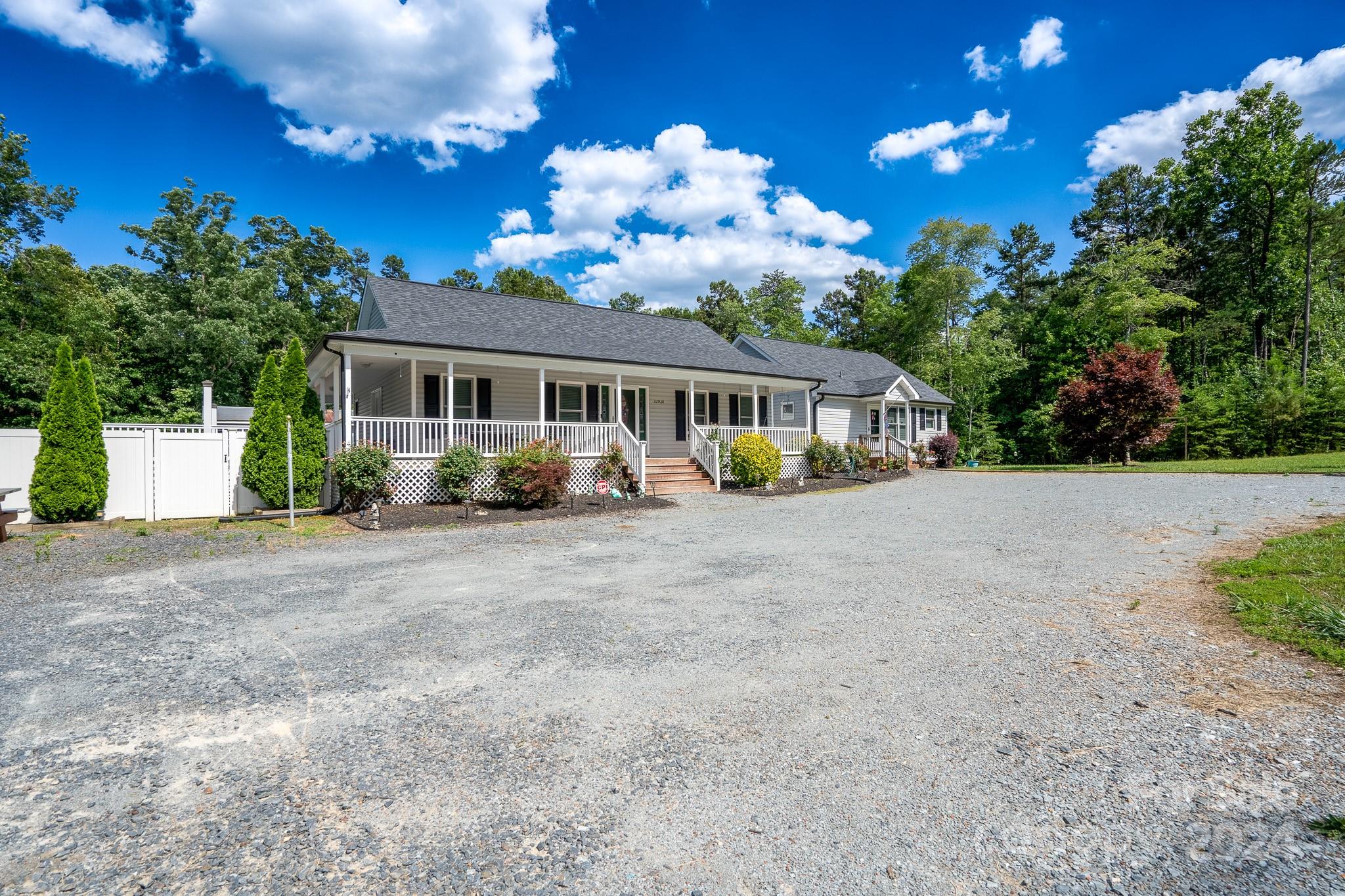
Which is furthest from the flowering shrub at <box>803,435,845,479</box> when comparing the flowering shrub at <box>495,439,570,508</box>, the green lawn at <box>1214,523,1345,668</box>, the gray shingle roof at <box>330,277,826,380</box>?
the green lawn at <box>1214,523,1345,668</box>

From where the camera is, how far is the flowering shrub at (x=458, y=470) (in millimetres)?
12211

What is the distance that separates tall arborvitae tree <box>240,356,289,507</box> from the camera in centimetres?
1185

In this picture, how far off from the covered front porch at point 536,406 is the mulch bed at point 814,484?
2.78ft

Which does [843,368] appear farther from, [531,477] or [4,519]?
[4,519]

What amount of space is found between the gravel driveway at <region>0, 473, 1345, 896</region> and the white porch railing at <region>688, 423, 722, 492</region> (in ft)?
33.1

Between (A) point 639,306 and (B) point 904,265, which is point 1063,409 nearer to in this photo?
(B) point 904,265

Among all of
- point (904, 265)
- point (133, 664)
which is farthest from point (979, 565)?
point (904, 265)

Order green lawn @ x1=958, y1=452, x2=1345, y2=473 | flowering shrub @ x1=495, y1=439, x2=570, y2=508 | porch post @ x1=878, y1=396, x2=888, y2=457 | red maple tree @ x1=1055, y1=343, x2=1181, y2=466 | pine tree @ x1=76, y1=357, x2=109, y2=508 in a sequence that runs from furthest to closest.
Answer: porch post @ x1=878, y1=396, x2=888, y2=457
red maple tree @ x1=1055, y1=343, x2=1181, y2=466
green lawn @ x1=958, y1=452, x2=1345, y2=473
flowering shrub @ x1=495, y1=439, x2=570, y2=508
pine tree @ x1=76, y1=357, x2=109, y2=508

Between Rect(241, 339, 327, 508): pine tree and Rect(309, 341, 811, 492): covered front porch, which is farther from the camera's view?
Rect(309, 341, 811, 492): covered front porch

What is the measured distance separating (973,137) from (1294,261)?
984 inches

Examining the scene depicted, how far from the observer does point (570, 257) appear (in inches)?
1374

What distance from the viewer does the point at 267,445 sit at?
39.2 ft

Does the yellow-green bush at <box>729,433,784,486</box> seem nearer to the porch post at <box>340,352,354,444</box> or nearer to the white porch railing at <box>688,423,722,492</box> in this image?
the white porch railing at <box>688,423,722,492</box>

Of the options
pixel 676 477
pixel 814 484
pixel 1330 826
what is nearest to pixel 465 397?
pixel 676 477
